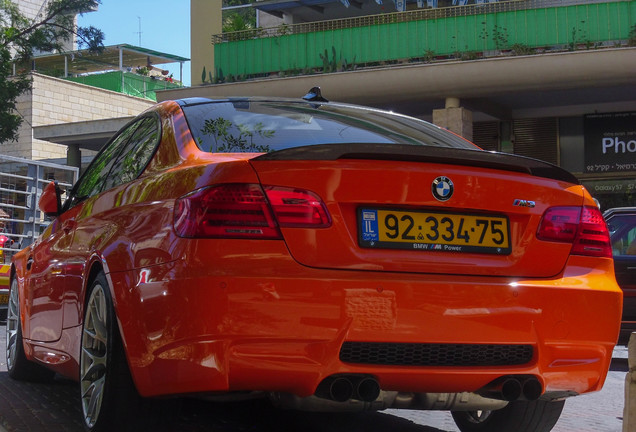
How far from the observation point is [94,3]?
4050 cm

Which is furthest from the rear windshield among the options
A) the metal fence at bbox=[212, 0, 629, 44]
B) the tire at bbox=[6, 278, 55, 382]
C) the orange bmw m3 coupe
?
the metal fence at bbox=[212, 0, 629, 44]

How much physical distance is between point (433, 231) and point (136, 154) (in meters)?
1.74

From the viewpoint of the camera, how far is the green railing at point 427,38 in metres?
21.0

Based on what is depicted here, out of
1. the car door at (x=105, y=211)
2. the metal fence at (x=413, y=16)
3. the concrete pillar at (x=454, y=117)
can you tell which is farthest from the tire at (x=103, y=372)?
the metal fence at (x=413, y=16)

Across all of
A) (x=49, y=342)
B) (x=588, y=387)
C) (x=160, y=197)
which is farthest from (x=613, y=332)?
(x=49, y=342)

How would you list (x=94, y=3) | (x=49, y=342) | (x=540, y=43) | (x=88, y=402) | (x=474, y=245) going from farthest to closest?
(x=94, y=3)
(x=540, y=43)
(x=49, y=342)
(x=88, y=402)
(x=474, y=245)

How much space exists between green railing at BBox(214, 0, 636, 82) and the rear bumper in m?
18.0

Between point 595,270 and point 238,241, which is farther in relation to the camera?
point 595,270

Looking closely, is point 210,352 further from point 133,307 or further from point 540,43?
point 540,43

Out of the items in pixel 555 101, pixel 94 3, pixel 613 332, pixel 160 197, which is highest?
pixel 94 3

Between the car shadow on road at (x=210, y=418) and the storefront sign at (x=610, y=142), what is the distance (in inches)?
733

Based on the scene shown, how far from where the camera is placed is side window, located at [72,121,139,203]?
214 inches

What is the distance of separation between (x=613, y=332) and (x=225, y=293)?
1.65 m

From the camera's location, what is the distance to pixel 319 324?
3.61 m
